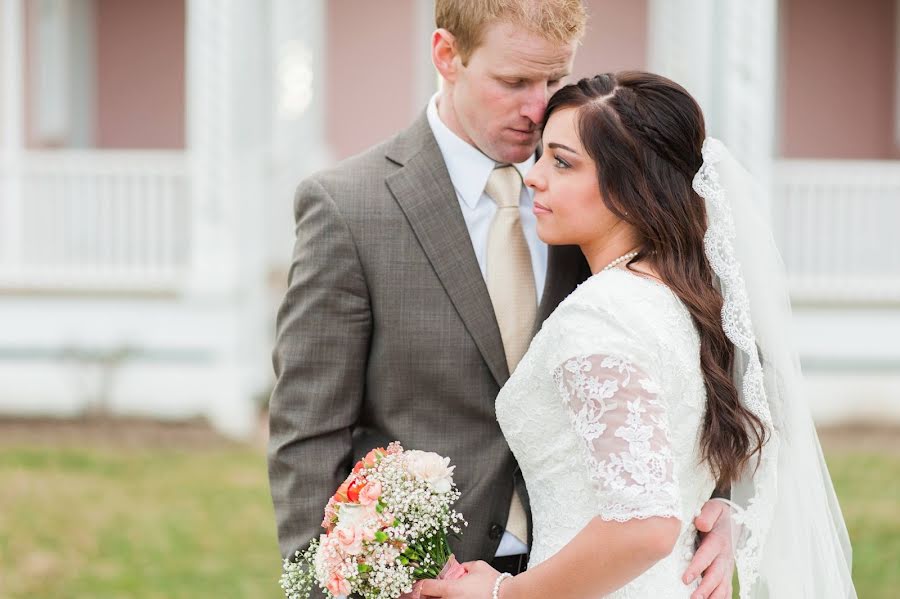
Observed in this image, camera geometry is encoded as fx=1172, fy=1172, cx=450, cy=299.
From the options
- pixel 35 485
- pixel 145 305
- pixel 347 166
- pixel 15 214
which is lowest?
pixel 35 485

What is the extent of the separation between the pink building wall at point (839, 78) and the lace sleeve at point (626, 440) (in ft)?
36.7

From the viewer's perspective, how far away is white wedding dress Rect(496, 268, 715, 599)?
7.42ft

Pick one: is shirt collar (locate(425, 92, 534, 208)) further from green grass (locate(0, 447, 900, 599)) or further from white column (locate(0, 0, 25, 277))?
white column (locate(0, 0, 25, 277))

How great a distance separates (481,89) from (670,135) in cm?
49

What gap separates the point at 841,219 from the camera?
409 inches

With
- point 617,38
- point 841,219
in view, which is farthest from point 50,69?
point 841,219

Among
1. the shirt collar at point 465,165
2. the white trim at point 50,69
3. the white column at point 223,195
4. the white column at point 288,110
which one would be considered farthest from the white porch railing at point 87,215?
the shirt collar at point 465,165

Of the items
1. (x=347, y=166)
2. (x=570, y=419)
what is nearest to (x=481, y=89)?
(x=347, y=166)

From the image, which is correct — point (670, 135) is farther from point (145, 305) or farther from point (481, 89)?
point (145, 305)

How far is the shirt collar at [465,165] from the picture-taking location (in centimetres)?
293

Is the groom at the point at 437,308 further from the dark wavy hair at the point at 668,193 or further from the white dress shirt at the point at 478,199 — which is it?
the dark wavy hair at the point at 668,193

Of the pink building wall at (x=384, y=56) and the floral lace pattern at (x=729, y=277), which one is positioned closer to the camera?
the floral lace pattern at (x=729, y=277)

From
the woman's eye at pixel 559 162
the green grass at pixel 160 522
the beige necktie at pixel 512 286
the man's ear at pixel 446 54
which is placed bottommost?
the green grass at pixel 160 522

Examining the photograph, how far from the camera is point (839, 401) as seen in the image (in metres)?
9.99
